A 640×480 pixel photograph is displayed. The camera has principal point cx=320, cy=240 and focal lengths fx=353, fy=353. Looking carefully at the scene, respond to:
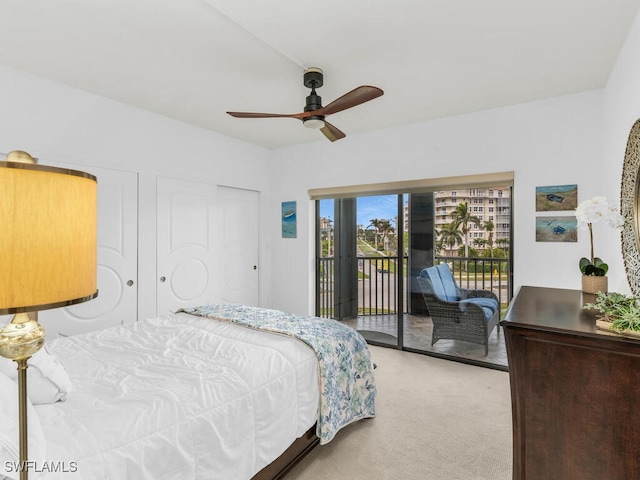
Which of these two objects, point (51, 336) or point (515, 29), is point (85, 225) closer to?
point (515, 29)

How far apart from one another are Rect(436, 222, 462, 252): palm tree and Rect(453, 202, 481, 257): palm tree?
0.04 metres

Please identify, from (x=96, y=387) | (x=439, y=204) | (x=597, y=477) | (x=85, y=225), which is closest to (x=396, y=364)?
(x=439, y=204)

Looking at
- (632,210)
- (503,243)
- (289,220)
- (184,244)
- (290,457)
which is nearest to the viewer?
(632,210)

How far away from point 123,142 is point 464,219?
338cm

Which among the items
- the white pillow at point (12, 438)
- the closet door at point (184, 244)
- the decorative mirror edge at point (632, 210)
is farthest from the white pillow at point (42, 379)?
the decorative mirror edge at point (632, 210)

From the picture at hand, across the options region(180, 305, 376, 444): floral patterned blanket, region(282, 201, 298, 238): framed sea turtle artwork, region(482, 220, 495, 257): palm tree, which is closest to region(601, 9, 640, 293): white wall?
region(482, 220, 495, 257): palm tree

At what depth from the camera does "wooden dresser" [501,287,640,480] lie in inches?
44.3

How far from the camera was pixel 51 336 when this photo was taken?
284 centimetres

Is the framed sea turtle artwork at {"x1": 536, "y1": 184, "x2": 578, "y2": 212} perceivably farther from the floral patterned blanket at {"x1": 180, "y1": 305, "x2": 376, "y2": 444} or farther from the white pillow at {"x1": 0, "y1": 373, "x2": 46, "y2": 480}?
the white pillow at {"x1": 0, "y1": 373, "x2": 46, "y2": 480}

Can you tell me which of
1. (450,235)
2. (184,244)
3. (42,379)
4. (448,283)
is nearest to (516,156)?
(450,235)

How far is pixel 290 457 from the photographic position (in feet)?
6.31

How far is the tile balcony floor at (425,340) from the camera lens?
11.5 ft

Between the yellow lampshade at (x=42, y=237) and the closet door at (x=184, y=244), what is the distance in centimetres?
306

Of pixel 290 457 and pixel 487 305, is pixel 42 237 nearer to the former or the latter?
pixel 290 457
